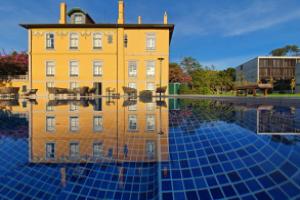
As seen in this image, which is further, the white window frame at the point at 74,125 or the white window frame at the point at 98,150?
the white window frame at the point at 74,125

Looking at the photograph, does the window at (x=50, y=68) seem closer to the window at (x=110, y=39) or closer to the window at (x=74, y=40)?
the window at (x=74, y=40)

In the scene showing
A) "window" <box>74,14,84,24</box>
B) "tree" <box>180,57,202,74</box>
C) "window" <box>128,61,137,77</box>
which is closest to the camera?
"window" <box>128,61,137,77</box>

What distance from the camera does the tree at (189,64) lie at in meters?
39.3

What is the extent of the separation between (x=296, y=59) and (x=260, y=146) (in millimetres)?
60561

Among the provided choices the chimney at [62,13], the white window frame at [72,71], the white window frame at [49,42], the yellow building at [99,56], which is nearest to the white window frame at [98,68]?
the yellow building at [99,56]

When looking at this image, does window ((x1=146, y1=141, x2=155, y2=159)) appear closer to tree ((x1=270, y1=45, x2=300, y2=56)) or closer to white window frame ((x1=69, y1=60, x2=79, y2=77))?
white window frame ((x1=69, y1=60, x2=79, y2=77))

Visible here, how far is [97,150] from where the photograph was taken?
6.15ft

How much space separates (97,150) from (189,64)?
39464mm

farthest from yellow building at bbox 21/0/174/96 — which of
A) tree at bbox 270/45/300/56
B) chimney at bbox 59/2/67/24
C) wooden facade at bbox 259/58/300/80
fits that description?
tree at bbox 270/45/300/56

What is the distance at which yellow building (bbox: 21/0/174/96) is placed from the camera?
20.3 m

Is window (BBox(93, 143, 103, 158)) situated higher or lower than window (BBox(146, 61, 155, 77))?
lower

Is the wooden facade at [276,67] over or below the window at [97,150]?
over

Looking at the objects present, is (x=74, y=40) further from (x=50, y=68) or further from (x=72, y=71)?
(x=50, y=68)

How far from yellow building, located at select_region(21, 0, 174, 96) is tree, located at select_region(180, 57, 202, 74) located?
19828 mm
